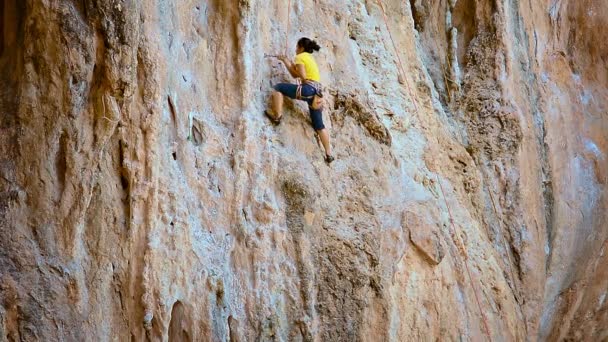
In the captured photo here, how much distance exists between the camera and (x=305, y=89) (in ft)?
25.9

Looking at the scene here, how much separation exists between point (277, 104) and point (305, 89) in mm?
295

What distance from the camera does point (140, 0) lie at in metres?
6.73

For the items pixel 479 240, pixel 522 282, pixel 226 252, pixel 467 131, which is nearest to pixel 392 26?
pixel 467 131

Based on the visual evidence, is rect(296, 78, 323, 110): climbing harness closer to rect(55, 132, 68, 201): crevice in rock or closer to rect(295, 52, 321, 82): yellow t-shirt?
rect(295, 52, 321, 82): yellow t-shirt

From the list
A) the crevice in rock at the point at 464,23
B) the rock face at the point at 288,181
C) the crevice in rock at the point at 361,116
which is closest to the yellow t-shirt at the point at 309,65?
the rock face at the point at 288,181

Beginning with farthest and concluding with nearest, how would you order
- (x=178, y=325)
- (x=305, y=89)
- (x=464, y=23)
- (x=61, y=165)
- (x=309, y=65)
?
(x=464, y=23)
(x=309, y=65)
(x=305, y=89)
(x=178, y=325)
(x=61, y=165)

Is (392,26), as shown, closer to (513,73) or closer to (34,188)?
(513,73)

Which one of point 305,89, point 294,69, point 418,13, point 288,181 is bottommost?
point 288,181

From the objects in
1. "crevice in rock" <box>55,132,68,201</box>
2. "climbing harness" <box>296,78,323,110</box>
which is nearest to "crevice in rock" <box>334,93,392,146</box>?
"climbing harness" <box>296,78,323,110</box>

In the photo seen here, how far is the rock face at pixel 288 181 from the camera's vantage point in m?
6.36

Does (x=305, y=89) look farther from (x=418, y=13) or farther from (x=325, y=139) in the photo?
(x=418, y=13)

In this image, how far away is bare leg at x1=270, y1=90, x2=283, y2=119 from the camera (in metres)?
7.89

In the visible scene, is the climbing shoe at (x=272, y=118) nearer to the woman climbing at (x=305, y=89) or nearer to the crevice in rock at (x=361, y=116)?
the woman climbing at (x=305, y=89)

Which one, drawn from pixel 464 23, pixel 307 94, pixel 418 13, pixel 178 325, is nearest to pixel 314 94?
pixel 307 94
